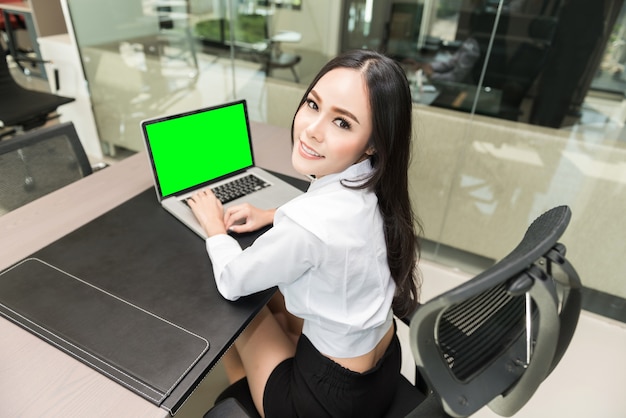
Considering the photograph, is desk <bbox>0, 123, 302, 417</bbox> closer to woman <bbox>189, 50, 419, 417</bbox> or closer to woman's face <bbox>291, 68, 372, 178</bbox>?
woman <bbox>189, 50, 419, 417</bbox>

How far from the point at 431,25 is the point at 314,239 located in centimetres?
224

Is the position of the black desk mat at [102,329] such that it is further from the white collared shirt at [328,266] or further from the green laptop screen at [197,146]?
the green laptop screen at [197,146]

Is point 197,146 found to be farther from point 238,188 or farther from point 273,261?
Answer: point 273,261

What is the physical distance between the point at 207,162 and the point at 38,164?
0.56 m

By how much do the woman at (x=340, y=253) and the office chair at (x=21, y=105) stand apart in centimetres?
217

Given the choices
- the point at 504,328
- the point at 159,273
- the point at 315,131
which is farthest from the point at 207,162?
the point at 504,328

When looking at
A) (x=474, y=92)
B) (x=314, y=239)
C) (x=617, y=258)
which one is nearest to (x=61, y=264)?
(x=314, y=239)

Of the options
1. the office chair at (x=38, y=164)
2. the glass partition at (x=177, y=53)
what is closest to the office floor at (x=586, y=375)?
the office chair at (x=38, y=164)

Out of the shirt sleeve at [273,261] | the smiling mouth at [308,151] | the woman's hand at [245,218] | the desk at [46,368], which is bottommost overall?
the desk at [46,368]

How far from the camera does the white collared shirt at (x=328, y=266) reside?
799 millimetres

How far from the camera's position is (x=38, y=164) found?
1.33 m

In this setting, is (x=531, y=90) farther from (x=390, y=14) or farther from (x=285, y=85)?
(x=285, y=85)

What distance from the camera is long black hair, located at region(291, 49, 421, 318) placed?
2.61ft

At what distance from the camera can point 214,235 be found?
104 centimetres
